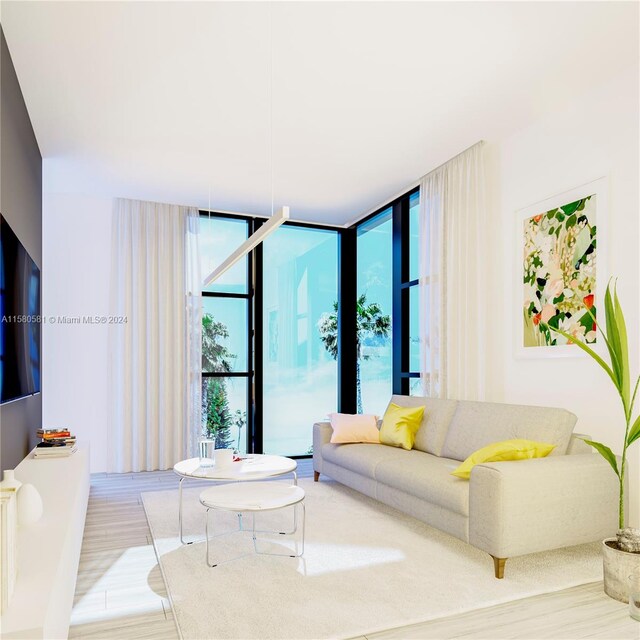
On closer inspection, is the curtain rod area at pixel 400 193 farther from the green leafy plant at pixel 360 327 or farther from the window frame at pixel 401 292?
the green leafy plant at pixel 360 327

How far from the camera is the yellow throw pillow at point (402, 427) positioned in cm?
446

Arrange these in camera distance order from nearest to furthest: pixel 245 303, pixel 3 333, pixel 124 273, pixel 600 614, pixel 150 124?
pixel 600 614, pixel 3 333, pixel 150 124, pixel 124 273, pixel 245 303

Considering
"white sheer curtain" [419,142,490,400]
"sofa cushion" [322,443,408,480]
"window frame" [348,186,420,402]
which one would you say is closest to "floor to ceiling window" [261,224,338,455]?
"window frame" [348,186,420,402]

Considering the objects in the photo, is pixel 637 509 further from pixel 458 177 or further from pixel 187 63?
pixel 187 63

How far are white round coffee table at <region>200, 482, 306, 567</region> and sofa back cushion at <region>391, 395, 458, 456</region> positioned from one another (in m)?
1.33

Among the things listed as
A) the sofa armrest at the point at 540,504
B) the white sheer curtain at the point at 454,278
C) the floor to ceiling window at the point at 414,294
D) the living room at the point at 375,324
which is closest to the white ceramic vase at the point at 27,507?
the living room at the point at 375,324

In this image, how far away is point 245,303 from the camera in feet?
21.4

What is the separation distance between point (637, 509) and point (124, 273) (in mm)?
4907

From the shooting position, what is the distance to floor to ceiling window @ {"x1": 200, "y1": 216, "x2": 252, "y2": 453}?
631cm

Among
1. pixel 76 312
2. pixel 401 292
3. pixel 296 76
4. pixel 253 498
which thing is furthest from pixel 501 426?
pixel 76 312

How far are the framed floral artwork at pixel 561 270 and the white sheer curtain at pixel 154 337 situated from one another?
3489mm

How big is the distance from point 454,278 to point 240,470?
2350 mm

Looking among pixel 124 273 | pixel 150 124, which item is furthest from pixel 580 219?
pixel 124 273

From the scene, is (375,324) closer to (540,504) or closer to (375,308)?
(375,308)
